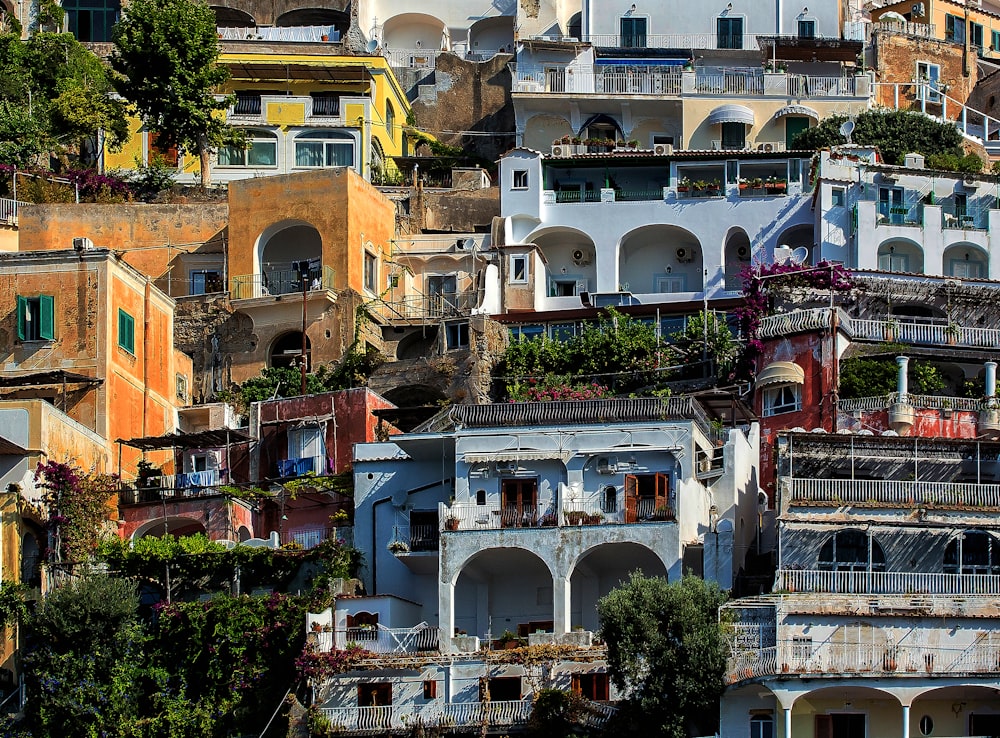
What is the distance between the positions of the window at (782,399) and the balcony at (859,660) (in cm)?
1277

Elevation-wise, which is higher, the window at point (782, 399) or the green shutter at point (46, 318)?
the green shutter at point (46, 318)

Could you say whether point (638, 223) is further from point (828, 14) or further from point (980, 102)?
point (980, 102)

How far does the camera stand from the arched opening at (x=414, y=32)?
8494 centimetres

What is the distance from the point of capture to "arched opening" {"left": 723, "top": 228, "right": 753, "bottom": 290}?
2660 inches

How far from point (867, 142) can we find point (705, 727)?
105ft

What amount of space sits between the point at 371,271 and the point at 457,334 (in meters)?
6.37

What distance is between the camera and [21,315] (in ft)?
188

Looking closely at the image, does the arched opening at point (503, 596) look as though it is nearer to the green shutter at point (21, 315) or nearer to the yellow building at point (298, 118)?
the green shutter at point (21, 315)

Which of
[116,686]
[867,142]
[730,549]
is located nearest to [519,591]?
[730,549]

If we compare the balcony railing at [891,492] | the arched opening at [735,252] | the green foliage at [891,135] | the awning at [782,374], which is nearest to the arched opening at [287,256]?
the arched opening at [735,252]

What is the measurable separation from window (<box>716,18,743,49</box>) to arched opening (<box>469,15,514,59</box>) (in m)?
9.22

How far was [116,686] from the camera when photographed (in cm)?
4806

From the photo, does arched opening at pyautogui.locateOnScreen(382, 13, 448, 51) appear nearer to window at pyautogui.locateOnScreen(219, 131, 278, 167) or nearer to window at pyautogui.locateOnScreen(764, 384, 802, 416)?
window at pyautogui.locateOnScreen(219, 131, 278, 167)

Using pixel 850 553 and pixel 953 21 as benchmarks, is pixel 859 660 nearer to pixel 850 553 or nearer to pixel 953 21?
pixel 850 553
